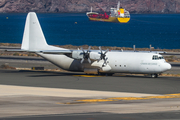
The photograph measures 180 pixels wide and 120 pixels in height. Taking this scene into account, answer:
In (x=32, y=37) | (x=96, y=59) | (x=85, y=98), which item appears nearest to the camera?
(x=85, y=98)

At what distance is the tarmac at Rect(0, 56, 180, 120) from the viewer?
2019 cm

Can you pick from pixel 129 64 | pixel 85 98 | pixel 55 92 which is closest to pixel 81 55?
pixel 129 64

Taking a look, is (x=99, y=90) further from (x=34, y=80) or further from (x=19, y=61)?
(x=19, y=61)

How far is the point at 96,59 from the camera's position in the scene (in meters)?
43.9

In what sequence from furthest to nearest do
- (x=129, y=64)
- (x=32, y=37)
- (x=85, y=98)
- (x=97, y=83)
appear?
(x=32, y=37) → (x=129, y=64) → (x=97, y=83) → (x=85, y=98)

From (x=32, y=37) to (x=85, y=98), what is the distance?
22972 millimetres

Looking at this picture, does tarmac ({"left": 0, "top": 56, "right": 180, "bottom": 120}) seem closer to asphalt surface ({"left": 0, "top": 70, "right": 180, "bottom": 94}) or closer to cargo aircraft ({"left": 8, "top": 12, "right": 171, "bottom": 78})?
asphalt surface ({"left": 0, "top": 70, "right": 180, "bottom": 94})

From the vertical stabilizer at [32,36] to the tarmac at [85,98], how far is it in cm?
615

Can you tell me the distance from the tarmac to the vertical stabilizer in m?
6.15

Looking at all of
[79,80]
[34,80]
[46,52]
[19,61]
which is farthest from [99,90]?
[19,61]

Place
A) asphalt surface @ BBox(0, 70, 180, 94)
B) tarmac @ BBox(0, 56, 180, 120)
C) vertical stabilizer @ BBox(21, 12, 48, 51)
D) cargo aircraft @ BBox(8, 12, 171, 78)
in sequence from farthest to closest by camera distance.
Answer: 1. vertical stabilizer @ BBox(21, 12, 48, 51)
2. cargo aircraft @ BBox(8, 12, 171, 78)
3. asphalt surface @ BBox(0, 70, 180, 94)
4. tarmac @ BBox(0, 56, 180, 120)

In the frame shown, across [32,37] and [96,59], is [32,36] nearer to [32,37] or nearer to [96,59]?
[32,37]

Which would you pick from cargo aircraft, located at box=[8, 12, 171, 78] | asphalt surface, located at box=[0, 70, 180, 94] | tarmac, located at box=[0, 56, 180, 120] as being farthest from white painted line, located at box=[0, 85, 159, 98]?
cargo aircraft, located at box=[8, 12, 171, 78]

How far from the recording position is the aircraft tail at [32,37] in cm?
4769
